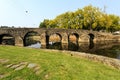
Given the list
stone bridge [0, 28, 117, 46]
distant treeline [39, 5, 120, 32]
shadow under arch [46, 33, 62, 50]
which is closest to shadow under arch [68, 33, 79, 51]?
stone bridge [0, 28, 117, 46]

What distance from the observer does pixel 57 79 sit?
8.25m

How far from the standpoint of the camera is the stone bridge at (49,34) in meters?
75.7

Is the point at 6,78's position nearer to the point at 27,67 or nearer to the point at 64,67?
the point at 27,67

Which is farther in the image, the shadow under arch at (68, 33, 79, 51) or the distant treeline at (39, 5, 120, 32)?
the distant treeline at (39, 5, 120, 32)

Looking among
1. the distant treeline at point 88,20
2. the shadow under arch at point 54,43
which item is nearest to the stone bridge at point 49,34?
the shadow under arch at point 54,43

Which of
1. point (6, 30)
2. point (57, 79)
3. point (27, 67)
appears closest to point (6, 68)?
point (27, 67)

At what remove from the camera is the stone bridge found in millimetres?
75662

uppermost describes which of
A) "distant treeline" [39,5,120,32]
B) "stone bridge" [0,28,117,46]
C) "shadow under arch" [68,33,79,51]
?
"distant treeline" [39,5,120,32]

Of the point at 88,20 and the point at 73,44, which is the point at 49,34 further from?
the point at 88,20

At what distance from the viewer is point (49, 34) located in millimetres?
77750

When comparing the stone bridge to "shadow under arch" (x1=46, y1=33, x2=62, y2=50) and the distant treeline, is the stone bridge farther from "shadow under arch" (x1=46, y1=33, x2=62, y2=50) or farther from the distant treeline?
the distant treeline

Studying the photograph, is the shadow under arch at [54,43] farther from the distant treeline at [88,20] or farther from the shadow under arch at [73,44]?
the distant treeline at [88,20]

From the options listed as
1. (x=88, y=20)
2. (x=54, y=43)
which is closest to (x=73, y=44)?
(x=54, y=43)

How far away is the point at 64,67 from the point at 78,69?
662mm
